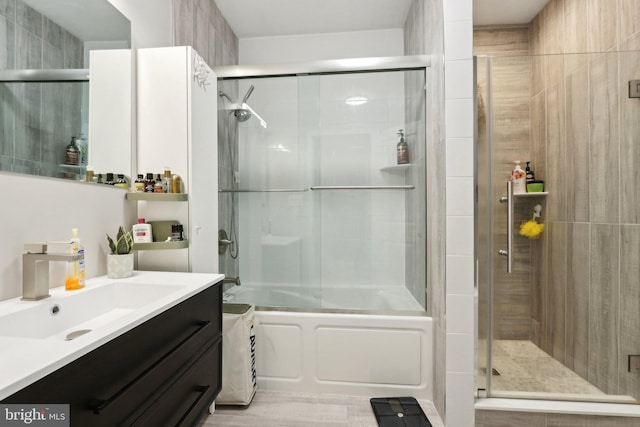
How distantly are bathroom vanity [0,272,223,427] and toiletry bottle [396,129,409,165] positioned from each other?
136 cm

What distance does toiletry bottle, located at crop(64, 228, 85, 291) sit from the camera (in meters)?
1.10

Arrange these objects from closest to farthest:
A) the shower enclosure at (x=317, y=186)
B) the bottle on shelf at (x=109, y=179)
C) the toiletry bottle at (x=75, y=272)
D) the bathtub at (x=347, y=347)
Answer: the toiletry bottle at (x=75, y=272) < the bottle on shelf at (x=109, y=179) < the bathtub at (x=347, y=347) < the shower enclosure at (x=317, y=186)

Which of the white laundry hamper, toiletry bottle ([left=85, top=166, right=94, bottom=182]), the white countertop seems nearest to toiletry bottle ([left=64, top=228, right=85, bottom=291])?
the white countertop

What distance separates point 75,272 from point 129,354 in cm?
52

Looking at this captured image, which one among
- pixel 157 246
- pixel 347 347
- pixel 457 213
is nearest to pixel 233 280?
pixel 157 246

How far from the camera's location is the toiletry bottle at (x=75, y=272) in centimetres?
110

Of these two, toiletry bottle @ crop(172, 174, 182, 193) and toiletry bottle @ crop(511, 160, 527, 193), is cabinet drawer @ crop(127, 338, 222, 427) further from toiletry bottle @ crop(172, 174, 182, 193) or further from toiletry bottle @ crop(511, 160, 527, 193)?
toiletry bottle @ crop(511, 160, 527, 193)

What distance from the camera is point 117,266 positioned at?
4.25 ft

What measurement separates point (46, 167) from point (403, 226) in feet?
5.96

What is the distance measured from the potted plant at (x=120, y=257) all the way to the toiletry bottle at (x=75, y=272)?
0.47 feet

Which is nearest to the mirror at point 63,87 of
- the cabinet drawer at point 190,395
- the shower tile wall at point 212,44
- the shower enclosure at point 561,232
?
the shower tile wall at point 212,44

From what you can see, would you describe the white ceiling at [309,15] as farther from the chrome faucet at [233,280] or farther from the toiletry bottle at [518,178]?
the chrome faucet at [233,280]

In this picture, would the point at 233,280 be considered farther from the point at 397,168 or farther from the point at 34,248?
the point at 397,168

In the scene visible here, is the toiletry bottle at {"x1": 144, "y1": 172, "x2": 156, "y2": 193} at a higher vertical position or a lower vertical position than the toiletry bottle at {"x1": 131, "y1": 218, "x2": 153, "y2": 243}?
higher
